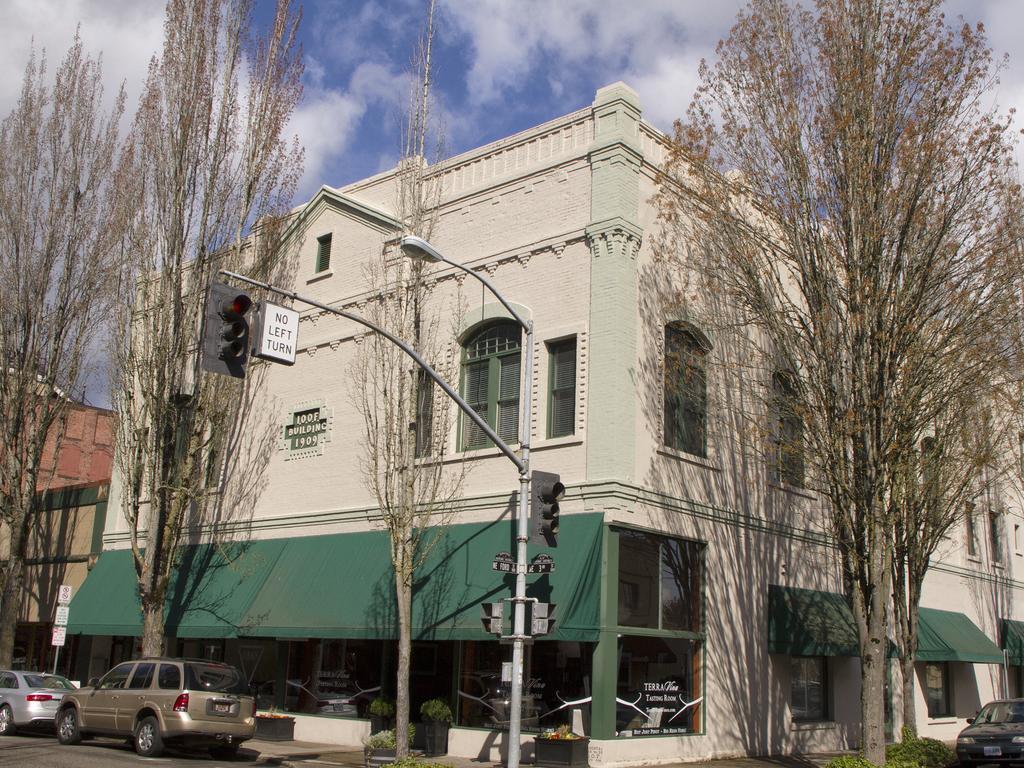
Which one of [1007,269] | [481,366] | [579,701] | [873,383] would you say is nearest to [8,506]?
[481,366]

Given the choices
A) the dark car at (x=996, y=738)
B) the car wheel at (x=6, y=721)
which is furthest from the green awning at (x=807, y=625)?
the car wheel at (x=6, y=721)

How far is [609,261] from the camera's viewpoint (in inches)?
765

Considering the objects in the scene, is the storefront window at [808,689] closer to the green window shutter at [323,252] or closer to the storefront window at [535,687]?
the storefront window at [535,687]

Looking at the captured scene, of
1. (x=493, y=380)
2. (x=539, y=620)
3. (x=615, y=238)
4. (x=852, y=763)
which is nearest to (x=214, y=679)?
(x=539, y=620)

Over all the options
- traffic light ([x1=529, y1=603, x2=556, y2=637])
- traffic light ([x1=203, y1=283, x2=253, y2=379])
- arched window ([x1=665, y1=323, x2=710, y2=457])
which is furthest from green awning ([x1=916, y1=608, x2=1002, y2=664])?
traffic light ([x1=203, y1=283, x2=253, y2=379])

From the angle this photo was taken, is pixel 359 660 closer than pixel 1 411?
Yes

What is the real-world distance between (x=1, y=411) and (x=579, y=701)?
732 inches

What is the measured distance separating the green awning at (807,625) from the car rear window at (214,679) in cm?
1069

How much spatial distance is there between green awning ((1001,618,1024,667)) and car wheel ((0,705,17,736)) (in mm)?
26557

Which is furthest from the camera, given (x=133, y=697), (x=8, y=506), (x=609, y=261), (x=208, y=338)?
(x=8, y=506)

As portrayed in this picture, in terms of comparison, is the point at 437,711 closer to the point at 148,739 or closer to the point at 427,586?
the point at 427,586

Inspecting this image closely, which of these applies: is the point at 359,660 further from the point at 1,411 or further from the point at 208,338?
the point at 1,411

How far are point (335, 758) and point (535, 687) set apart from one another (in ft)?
13.2

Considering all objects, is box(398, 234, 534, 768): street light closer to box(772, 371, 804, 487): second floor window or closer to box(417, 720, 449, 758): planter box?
box(417, 720, 449, 758): planter box
